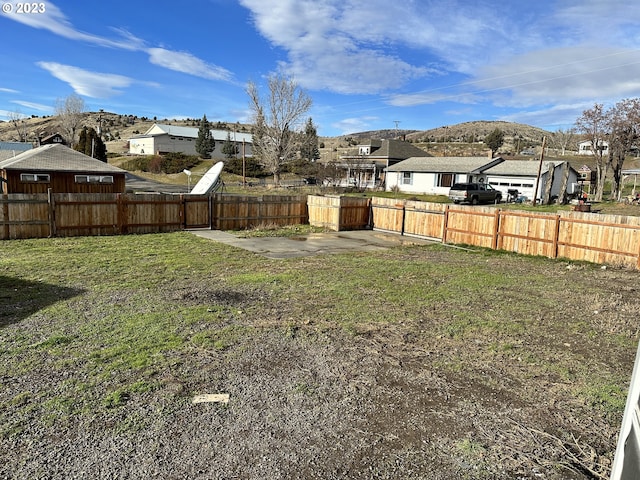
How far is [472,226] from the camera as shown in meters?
15.7

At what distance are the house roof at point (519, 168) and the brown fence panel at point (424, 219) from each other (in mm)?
23055

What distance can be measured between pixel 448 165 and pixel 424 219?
24896mm

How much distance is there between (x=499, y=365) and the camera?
527 centimetres

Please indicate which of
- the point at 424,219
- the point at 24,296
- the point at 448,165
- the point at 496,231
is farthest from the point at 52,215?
the point at 448,165

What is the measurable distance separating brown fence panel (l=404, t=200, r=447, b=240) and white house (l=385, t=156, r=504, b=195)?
22.4 metres

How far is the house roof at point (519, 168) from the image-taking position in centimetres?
3628

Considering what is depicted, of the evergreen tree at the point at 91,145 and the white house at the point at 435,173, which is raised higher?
the evergreen tree at the point at 91,145

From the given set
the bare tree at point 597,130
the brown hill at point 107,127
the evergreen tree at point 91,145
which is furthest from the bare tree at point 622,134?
the brown hill at point 107,127

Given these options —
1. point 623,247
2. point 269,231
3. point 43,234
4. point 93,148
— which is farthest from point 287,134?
point 623,247

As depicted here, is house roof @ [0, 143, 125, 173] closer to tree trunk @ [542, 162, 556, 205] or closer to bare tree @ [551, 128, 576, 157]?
tree trunk @ [542, 162, 556, 205]

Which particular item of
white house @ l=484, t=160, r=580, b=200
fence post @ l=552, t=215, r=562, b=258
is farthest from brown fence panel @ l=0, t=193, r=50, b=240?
white house @ l=484, t=160, r=580, b=200

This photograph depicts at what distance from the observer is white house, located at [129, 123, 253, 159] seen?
7450cm

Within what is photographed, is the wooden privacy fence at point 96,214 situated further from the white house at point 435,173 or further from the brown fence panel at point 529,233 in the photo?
the white house at point 435,173

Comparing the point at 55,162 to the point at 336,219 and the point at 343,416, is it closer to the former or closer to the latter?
the point at 336,219
